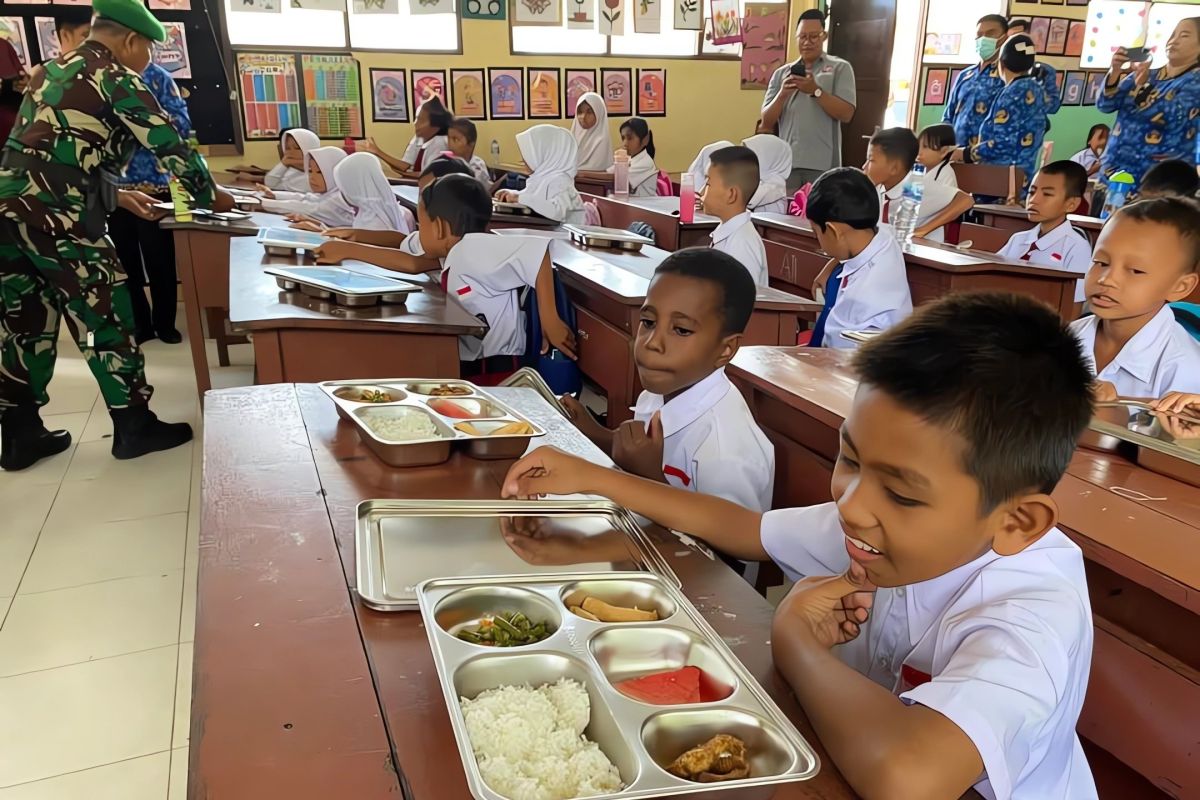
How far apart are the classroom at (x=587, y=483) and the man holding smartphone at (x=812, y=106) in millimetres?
889

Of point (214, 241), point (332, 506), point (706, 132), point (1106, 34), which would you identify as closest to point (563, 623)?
point (332, 506)

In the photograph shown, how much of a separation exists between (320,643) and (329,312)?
1.44 metres

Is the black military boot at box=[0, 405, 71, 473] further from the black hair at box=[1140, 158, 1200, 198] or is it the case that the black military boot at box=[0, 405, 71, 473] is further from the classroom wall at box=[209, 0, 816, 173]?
the black hair at box=[1140, 158, 1200, 198]

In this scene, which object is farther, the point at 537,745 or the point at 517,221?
the point at 517,221

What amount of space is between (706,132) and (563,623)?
7062 millimetres

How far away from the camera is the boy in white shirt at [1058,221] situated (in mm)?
3391

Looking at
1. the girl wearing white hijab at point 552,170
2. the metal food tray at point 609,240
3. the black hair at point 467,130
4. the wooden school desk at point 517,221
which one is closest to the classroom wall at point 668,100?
the black hair at point 467,130

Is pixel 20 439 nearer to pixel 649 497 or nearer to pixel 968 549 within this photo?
pixel 649 497

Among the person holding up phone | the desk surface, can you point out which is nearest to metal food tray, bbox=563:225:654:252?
the desk surface

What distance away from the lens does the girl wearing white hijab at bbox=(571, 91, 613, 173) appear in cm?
613

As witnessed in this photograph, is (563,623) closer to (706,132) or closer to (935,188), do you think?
(935,188)

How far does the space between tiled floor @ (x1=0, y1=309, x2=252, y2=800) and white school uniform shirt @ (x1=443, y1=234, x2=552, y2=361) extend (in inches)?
41.7

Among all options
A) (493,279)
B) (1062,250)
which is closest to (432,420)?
(493,279)

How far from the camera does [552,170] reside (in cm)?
455
